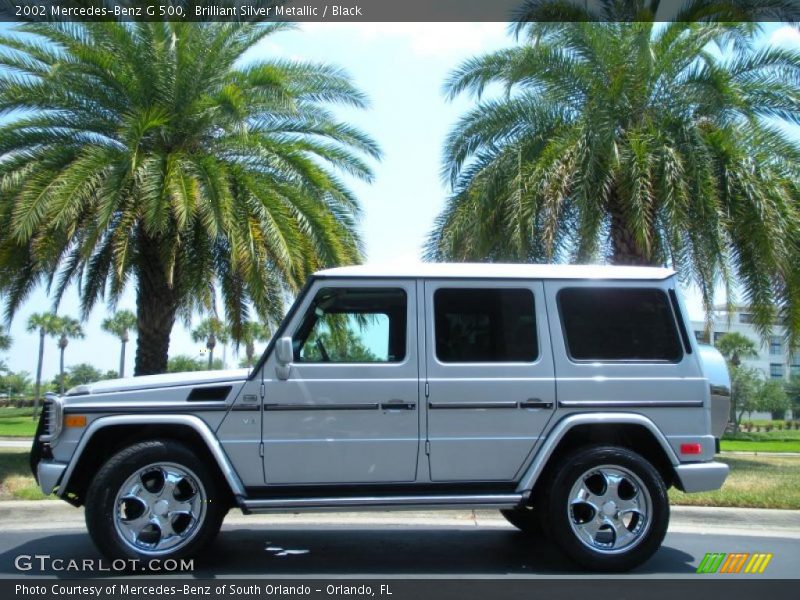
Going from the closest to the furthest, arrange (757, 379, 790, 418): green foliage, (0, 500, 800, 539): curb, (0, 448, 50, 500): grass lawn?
(0, 500, 800, 539): curb → (0, 448, 50, 500): grass lawn → (757, 379, 790, 418): green foliage

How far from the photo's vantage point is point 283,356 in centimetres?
605

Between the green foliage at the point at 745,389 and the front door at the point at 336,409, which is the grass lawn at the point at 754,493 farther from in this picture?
the green foliage at the point at 745,389

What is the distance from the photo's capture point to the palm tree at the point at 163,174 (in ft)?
40.1

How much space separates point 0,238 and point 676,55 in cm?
1155

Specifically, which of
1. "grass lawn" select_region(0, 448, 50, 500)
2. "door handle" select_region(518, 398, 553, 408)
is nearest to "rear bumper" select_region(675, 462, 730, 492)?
"door handle" select_region(518, 398, 553, 408)

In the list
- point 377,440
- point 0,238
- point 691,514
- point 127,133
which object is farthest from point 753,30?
point 0,238

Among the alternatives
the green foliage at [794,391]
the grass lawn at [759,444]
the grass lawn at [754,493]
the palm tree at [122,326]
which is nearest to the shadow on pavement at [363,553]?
the grass lawn at [754,493]

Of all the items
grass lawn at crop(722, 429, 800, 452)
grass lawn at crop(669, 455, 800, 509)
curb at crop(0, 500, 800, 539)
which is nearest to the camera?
curb at crop(0, 500, 800, 539)

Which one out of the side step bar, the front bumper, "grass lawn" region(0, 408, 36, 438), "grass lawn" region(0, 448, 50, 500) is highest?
the front bumper

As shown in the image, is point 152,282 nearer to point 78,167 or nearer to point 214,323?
point 214,323

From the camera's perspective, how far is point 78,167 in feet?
40.3

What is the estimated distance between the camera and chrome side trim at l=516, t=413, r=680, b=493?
20.4ft

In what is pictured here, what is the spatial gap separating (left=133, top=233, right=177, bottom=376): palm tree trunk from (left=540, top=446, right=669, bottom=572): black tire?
9.29 m

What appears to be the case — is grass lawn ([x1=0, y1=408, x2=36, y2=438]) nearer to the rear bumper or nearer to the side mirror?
the side mirror
